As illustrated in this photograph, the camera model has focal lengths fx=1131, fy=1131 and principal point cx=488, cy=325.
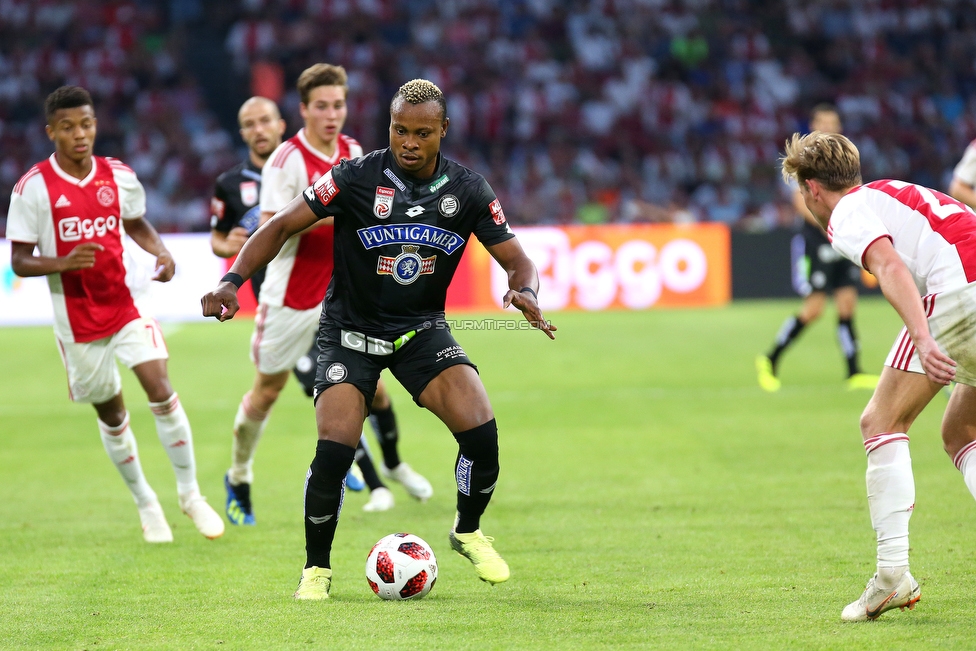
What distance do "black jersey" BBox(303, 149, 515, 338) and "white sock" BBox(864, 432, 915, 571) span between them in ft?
6.15

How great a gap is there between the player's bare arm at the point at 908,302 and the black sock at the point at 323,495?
2.33 meters

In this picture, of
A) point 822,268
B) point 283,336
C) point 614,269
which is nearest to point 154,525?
point 283,336

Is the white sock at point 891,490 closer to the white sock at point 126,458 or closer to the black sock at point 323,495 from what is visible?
the black sock at point 323,495

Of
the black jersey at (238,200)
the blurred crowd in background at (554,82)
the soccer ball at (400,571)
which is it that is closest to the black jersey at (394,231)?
the soccer ball at (400,571)

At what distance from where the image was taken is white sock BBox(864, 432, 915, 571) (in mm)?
4418

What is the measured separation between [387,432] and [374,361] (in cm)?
215

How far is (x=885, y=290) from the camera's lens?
427 cm

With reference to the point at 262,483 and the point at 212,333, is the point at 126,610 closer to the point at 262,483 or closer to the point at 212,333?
the point at 262,483

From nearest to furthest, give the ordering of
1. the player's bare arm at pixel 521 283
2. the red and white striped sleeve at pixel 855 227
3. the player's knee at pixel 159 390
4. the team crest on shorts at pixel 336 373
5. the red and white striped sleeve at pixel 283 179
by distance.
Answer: the red and white striped sleeve at pixel 855 227 → the player's bare arm at pixel 521 283 → the team crest on shorts at pixel 336 373 → the player's knee at pixel 159 390 → the red and white striped sleeve at pixel 283 179

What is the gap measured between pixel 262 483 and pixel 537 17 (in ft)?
68.3

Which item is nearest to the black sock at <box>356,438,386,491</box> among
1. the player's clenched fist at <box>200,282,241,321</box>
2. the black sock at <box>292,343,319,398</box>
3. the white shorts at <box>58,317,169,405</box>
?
the black sock at <box>292,343,319,398</box>

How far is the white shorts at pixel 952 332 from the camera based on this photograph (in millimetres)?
4410

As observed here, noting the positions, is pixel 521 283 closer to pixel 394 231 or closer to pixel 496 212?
pixel 496 212

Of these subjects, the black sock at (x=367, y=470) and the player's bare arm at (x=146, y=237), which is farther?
the black sock at (x=367, y=470)
